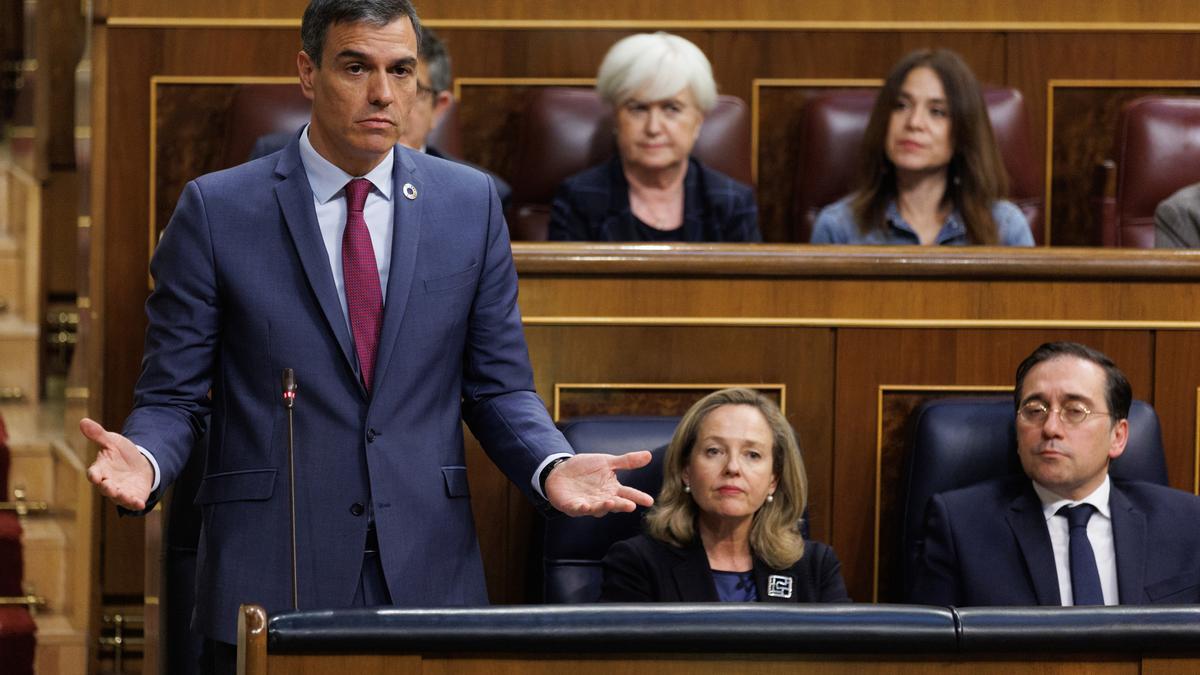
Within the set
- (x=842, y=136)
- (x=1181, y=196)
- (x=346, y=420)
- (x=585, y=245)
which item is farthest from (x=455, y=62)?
Answer: (x=346, y=420)

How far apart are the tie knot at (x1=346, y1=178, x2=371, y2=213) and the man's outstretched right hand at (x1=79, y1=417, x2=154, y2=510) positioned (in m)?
0.19

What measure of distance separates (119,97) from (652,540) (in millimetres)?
853

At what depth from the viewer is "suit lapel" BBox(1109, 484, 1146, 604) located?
1.31m

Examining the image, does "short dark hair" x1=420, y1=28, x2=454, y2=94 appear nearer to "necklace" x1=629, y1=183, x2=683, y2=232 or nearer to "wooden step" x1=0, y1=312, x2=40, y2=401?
"necklace" x1=629, y1=183, x2=683, y2=232

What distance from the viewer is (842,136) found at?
1907 mm

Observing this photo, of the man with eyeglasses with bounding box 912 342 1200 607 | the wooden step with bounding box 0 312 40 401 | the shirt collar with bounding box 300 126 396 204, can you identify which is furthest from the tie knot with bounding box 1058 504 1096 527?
the wooden step with bounding box 0 312 40 401

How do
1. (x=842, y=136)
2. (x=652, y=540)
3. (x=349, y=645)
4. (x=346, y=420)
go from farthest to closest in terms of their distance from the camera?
(x=842, y=136)
(x=652, y=540)
(x=346, y=420)
(x=349, y=645)

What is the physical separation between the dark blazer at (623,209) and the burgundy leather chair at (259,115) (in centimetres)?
29

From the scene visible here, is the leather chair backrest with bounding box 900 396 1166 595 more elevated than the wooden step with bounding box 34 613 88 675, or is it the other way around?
the leather chair backrest with bounding box 900 396 1166 595

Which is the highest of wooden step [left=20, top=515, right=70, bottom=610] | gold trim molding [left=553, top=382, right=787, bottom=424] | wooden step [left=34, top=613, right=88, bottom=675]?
gold trim molding [left=553, top=382, right=787, bottom=424]

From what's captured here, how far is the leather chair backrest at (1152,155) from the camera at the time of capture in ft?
6.20

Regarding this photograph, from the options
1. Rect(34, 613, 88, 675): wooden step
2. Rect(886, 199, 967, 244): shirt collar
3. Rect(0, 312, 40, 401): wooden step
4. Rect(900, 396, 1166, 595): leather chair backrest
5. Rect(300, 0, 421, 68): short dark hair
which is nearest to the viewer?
Rect(300, 0, 421, 68): short dark hair

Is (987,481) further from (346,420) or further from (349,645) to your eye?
(349,645)

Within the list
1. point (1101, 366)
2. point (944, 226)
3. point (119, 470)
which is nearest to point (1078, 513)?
point (1101, 366)
